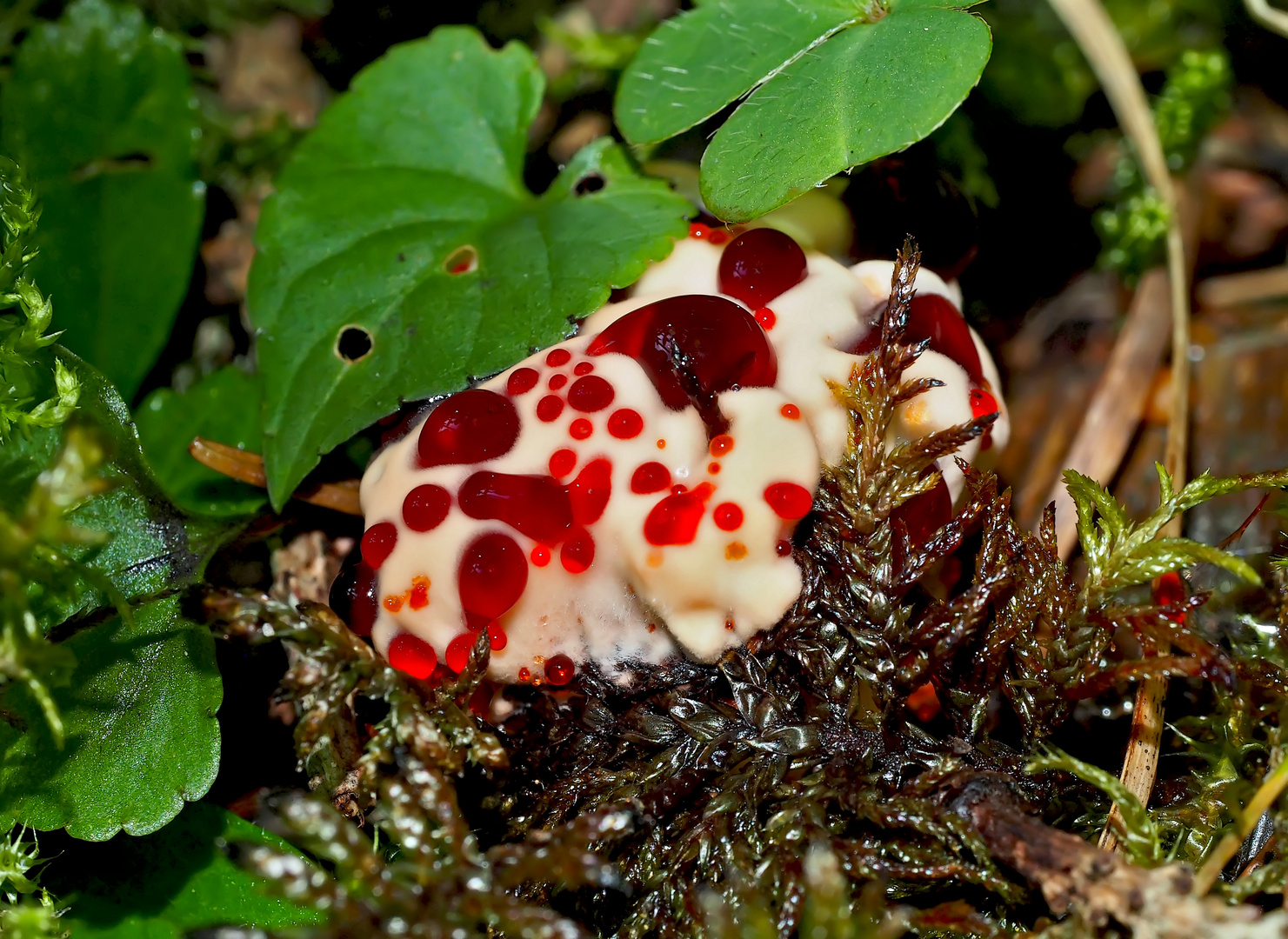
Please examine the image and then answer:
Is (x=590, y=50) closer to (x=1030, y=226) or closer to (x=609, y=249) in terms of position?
(x=609, y=249)

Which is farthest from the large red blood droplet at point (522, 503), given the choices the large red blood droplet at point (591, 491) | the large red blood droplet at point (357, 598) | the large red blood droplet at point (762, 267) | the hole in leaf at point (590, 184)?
the hole in leaf at point (590, 184)

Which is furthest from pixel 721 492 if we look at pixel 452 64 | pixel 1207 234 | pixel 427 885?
pixel 1207 234

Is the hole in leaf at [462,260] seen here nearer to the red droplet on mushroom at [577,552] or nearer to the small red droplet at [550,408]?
the small red droplet at [550,408]

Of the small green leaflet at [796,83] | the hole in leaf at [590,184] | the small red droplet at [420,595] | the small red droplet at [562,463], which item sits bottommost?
the small red droplet at [420,595]

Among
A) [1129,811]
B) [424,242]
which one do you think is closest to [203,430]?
[424,242]

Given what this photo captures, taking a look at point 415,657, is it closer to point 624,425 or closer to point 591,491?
point 591,491

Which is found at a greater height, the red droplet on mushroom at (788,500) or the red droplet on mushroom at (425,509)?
the red droplet on mushroom at (788,500)
